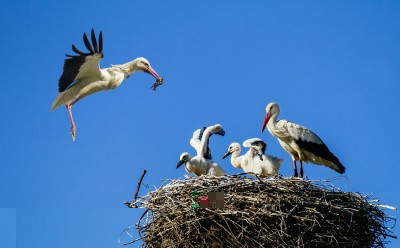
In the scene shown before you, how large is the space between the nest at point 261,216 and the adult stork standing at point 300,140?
182cm

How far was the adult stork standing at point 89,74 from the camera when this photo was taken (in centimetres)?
977

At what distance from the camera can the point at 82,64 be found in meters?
9.94

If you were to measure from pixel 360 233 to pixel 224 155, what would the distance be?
2.82 meters

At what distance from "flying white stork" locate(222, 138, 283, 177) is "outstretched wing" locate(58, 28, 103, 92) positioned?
197cm

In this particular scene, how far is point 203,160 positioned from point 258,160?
0.74 metres

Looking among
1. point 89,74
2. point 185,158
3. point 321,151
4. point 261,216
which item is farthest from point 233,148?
point 261,216

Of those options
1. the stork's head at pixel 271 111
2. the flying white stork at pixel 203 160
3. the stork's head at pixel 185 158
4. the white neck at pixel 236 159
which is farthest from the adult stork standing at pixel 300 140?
the stork's head at pixel 185 158

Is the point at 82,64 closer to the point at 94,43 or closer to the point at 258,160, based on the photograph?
the point at 94,43

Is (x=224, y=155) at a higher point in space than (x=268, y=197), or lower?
higher

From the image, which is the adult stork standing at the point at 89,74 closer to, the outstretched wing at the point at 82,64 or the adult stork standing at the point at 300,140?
the outstretched wing at the point at 82,64

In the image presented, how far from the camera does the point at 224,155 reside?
1023 centimetres

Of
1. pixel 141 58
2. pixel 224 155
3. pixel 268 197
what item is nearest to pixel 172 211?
pixel 268 197

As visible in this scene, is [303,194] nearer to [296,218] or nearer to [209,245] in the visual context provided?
[296,218]

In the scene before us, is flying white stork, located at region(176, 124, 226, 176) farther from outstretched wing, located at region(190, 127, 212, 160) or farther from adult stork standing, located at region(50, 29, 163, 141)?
adult stork standing, located at region(50, 29, 163, 141)
